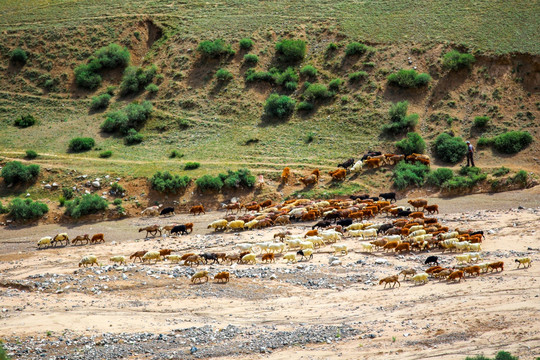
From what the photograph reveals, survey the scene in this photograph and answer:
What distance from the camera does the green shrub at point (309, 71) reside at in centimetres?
4566

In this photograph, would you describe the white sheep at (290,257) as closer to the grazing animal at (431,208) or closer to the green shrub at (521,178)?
the grazing animal at (431,208)

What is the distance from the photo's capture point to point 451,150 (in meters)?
38.3

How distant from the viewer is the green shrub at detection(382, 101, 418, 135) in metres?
40.4

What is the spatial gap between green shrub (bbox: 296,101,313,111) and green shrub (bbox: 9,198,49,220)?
16.8 metres

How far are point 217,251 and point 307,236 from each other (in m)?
3.79

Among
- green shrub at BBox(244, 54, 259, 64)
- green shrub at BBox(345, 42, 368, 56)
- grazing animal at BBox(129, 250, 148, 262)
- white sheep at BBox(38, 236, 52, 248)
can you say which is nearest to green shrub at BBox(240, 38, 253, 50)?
green shrub at BBox(244, 54, 259, 64)

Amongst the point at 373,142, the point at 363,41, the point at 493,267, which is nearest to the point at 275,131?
the point at 373,142

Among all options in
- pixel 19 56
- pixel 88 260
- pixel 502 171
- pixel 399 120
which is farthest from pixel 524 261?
pixel 19 56

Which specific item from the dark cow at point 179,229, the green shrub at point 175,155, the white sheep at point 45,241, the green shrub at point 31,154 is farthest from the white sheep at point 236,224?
the green shrub at point 31,154

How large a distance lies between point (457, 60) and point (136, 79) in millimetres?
21573

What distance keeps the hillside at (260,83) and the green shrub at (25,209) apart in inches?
166

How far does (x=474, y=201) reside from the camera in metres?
34.6

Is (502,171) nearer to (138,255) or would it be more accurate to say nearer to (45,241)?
(138,255)

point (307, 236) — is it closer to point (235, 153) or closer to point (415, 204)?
point (415, 204)
